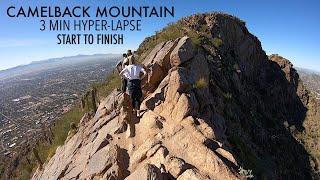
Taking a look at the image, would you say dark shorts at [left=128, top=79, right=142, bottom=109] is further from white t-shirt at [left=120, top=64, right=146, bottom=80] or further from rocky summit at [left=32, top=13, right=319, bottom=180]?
rocky summit at [left=32, top=13, right=319, bottom=180]

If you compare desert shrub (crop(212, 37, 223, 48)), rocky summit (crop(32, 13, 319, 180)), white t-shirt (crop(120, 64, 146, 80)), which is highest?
desert shrub (crop(212, 37, 223, 48))

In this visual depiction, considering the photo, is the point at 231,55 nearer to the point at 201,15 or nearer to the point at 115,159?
the point at 201,15

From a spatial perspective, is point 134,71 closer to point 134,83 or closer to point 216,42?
point 134,83

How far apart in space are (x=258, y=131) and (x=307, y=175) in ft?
31.8

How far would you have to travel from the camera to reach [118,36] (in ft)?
86.0

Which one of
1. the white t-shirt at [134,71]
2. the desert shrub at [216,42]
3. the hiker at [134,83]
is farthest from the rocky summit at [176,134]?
the white t-shirt at [134,71]

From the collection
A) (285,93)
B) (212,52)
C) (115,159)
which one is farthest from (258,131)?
(285,93)

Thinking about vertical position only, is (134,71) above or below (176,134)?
above

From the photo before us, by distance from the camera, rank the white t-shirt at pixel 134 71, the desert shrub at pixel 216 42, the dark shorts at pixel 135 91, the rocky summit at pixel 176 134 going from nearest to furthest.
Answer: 1. the rocky summit at pixel 176 134
2. the dark shorts at pixel 135 91
3. the white t-shirt at pixel 134 71
4. the desert shrub at pixel 216 42

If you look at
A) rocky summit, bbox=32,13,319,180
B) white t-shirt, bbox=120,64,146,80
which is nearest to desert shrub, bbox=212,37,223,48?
rocky summit, bbox=32,13,319,180

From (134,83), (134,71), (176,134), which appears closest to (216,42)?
(134,71)

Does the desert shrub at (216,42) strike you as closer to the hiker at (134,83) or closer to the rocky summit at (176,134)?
the rocky summit at (176,134)

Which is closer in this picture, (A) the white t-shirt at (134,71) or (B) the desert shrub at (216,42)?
(A) the white t-shirt at (134,71)

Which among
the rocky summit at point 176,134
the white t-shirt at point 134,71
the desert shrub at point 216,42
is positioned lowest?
the rocky summit at point 176,134
